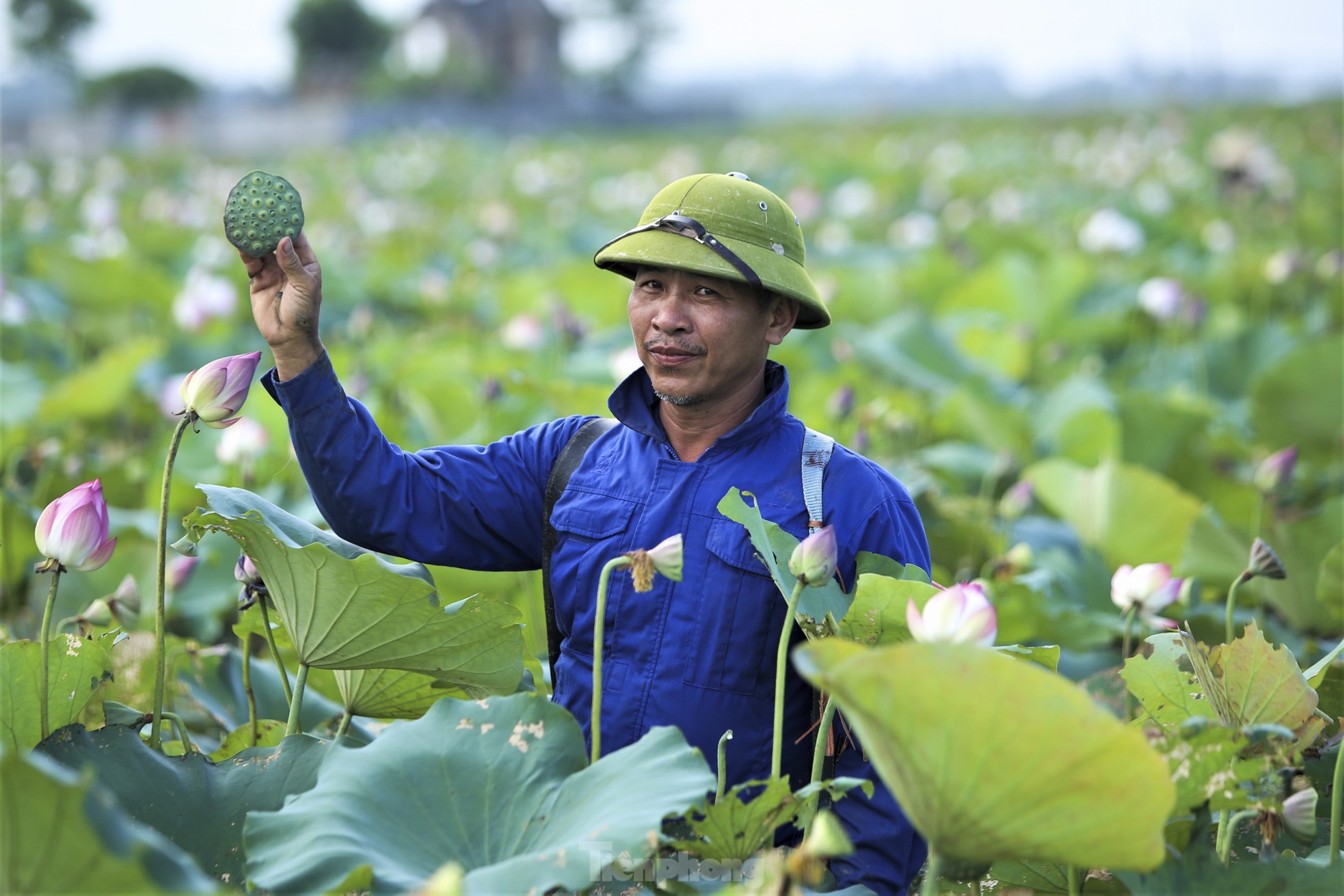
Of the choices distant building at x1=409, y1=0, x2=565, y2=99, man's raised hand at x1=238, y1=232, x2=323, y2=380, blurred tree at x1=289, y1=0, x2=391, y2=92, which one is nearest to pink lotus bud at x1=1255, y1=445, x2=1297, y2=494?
man's raised hand at x1=238, y1=232, x2=323, y2=380

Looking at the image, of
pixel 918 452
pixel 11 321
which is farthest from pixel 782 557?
pixel 11 321

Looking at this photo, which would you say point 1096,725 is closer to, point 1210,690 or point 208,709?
point 1210,690

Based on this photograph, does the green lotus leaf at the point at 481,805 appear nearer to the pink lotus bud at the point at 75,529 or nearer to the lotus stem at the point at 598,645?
the lotus stem at the point at 598,645

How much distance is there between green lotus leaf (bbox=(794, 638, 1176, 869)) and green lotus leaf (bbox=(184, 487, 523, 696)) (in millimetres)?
501

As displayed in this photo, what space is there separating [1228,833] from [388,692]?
3.00 feet

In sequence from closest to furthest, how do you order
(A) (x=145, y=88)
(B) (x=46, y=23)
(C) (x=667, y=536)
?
(C) (x=667, y=536)
(B) (x=46, y=23)
(A) (x=145, y=88)

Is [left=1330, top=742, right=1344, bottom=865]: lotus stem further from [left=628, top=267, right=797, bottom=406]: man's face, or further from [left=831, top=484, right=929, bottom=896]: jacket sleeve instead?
[left=628, top=267, right=797, bottom=406]: man's face

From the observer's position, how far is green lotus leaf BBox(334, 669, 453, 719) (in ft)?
4.83

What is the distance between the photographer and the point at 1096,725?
36.7 inches

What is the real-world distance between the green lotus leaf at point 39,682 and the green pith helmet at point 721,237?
27.6 inches

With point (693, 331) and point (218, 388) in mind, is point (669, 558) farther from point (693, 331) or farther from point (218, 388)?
point (218, 388)

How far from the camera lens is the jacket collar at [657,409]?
1473 millimetres

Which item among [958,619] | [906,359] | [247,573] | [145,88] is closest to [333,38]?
[145,88]

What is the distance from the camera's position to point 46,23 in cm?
2105
